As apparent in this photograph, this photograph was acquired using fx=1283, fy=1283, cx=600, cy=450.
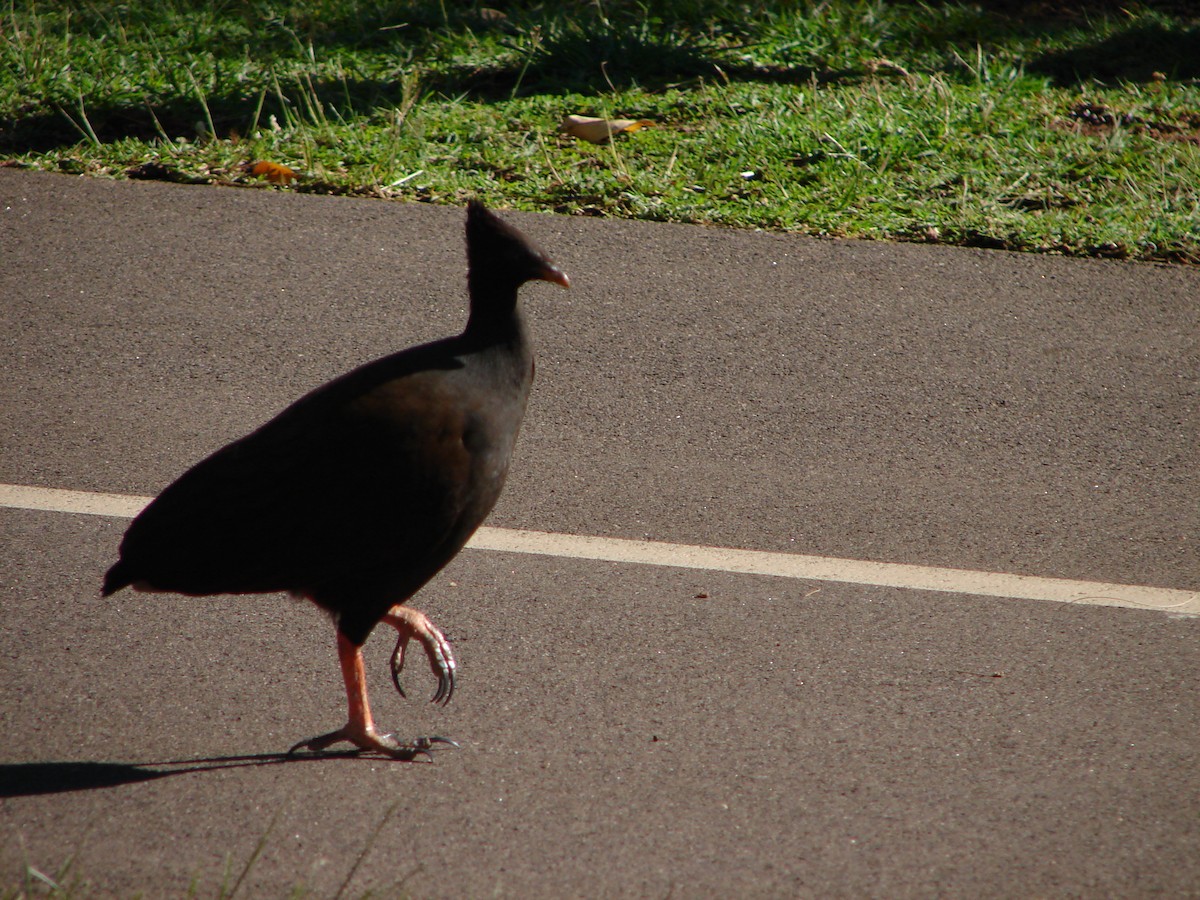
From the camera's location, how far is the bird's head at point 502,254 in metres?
3.19

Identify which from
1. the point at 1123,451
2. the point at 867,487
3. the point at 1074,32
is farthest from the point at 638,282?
the point at 1074,32

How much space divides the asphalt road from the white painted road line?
0.17 ft

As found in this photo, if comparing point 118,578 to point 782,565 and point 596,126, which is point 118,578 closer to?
point 782,565

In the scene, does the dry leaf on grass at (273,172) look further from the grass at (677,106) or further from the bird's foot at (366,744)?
the bird's foot at (366,744)

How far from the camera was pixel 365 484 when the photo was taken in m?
3.06

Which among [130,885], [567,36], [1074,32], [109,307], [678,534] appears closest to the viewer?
[130,885]

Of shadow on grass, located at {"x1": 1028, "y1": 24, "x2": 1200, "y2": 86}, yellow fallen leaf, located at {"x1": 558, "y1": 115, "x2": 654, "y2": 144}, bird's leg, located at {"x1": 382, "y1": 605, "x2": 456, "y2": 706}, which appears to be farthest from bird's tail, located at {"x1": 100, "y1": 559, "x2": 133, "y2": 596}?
shadow on grass, located at {"x1": 1028, "y1": 24, "x2": 1200, "y2": 86}

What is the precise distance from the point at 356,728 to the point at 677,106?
18.0 ft

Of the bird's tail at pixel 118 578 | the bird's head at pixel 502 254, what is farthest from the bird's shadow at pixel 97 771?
the bird's head at pixel 502 254

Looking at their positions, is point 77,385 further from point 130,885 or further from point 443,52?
point 443,52

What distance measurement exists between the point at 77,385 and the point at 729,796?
3.23m

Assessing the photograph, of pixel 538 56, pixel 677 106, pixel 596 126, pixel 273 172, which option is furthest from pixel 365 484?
pixel 538 56

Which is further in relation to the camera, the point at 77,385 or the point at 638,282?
the point at 638,282

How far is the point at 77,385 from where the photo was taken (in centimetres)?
506
